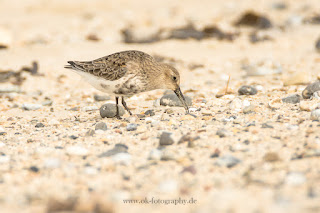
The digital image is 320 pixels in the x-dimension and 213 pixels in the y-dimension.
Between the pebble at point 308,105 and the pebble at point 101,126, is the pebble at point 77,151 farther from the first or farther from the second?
the pebble at point 308,105

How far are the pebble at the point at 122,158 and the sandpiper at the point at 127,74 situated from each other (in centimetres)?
200

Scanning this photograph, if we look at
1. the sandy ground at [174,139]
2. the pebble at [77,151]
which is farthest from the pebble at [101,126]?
the pebble at [77,151]

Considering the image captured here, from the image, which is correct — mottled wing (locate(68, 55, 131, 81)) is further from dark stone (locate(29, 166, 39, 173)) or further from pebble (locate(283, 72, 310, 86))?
pebble (locate(283, 72, 310, 86))

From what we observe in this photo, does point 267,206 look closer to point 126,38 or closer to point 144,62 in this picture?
point 144,62

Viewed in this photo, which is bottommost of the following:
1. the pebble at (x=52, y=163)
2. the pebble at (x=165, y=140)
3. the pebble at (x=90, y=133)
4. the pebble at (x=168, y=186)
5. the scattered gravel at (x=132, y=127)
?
the pebble at (x=168, y=186)

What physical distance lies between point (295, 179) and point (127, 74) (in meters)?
3.42

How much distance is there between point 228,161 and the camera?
4156mm

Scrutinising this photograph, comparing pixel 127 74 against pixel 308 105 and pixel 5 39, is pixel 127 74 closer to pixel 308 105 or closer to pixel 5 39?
pixel 308 105

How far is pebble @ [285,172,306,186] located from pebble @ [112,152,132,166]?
5.15 ft

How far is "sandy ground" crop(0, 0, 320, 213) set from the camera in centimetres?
352

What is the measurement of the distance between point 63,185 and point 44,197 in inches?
10.9

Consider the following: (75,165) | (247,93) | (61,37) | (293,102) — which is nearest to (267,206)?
(75,165)

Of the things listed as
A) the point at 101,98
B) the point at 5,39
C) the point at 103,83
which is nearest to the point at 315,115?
the point at 103,83

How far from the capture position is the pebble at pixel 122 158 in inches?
171
